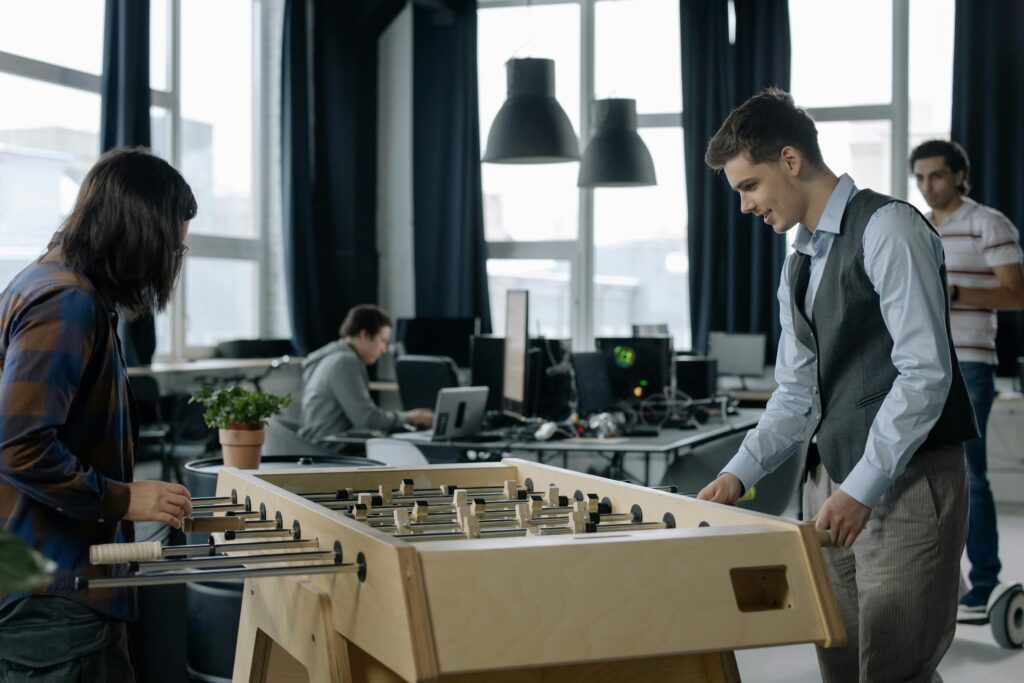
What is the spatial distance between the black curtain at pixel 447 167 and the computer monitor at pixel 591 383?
3.23 m

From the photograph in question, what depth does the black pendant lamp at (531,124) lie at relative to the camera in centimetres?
543

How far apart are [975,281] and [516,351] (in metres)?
1.75

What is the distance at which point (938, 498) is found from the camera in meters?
1.85

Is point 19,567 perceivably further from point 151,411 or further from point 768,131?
point 151,411

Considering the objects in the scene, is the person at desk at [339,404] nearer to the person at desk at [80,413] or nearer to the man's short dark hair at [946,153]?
the man's short dark hair at [946,153]

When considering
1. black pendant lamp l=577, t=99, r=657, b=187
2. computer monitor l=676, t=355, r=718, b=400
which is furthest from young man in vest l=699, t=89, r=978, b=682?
black pendant lamp l=577, t=99, r=657, b=187

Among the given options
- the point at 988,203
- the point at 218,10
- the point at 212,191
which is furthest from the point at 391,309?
the point at 988,203

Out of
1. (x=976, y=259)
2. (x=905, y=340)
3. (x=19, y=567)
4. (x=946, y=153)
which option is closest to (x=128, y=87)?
(x=946, y=153)

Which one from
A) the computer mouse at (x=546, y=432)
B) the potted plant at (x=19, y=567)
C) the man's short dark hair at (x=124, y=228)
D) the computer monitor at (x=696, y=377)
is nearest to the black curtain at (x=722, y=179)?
the computer monitor at (x=696, y=377)

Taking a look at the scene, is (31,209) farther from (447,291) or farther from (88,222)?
(88,222)

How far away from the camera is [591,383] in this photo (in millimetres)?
5117

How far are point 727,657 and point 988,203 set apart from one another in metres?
6.13

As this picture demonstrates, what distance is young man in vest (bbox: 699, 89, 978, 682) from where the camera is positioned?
5.82 feet

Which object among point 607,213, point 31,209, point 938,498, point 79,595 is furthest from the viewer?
point 607,213
